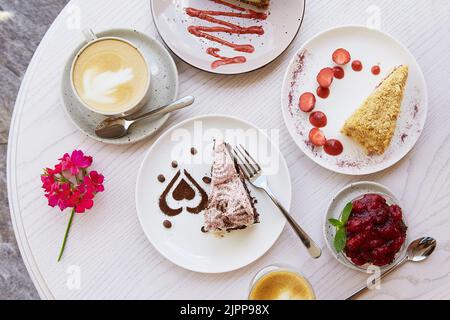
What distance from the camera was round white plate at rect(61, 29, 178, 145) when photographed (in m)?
1.59

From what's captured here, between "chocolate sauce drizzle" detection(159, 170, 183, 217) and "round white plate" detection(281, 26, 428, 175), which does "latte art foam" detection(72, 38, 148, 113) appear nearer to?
"chocolate sauce drizzle" detection(159, 170, 183, 217)

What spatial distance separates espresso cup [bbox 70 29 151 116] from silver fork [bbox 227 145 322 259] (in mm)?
332

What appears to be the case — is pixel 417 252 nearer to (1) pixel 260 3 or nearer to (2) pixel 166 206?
(2) pixel 166 206

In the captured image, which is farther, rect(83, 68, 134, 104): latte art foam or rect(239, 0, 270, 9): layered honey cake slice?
rect(239, 0, 270, 9): layered honey cake slice

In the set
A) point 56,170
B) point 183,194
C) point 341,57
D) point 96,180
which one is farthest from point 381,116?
point 56,170

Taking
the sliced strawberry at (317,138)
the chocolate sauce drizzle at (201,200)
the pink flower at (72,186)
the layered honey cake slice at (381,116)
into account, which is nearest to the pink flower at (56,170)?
the pink flower at (72,186)

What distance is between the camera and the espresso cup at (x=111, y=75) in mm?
1553

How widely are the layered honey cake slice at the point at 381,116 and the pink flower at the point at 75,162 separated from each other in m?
0.80

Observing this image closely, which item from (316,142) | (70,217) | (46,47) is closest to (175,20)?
(46,47)

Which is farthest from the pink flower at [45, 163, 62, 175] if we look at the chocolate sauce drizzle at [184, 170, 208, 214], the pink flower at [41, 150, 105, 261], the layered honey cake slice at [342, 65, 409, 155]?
the layered honey cake slice at [342, 65, 409, 155]

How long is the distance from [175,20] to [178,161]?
17.9 inches

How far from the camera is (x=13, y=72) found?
7.18ft

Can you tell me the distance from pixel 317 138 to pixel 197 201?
1.38ft
